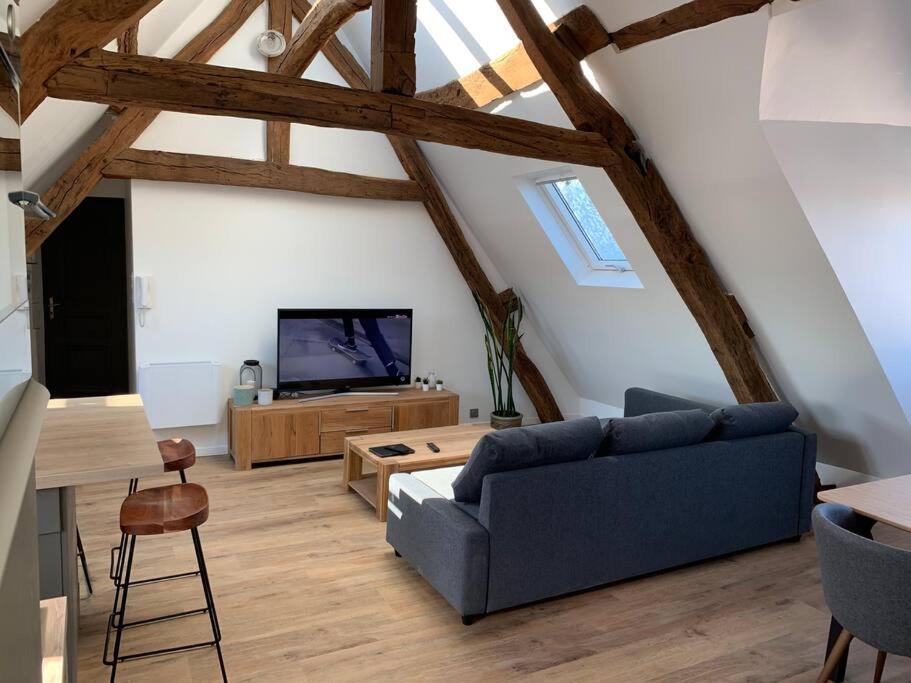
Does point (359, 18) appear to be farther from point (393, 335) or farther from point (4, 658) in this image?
point (4, 658)

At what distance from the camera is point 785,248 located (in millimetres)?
3990

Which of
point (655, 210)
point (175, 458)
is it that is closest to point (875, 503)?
point (655, 210)

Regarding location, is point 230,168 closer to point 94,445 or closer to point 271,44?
point 271,44

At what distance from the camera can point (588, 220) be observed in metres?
5.52

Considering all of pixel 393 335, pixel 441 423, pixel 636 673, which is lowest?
pixel 636 673

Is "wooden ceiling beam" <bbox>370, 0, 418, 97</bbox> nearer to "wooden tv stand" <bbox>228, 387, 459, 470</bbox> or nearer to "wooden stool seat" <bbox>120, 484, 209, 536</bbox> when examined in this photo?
"wooden stool seat" <bbox>120, 484, 209, 536</bbox>

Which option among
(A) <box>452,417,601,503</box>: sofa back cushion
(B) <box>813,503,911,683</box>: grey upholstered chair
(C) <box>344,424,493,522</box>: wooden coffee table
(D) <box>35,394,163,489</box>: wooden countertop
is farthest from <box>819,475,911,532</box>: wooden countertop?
(D) <box>35,394,163,489</box>: wooden countertop

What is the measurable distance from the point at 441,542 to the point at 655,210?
2490 mm

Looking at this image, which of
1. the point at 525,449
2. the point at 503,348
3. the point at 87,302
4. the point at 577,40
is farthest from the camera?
the point at 87,302

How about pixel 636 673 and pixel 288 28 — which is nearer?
pixel 636 673

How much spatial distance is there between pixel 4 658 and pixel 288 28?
232 inches

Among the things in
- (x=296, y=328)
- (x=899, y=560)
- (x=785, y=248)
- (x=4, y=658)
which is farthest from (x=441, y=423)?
(x=4, y=658)

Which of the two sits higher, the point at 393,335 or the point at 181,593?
the point at 393,335

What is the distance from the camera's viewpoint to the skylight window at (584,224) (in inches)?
→ 213
